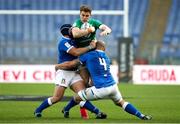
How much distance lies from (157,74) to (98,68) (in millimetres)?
16641

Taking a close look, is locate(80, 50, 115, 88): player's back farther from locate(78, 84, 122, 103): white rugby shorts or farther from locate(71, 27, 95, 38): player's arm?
locate(71, 27, 95, 38): player's arm

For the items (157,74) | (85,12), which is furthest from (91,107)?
(157,74)

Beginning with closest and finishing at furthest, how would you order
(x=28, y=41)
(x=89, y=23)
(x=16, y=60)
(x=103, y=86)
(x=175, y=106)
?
(x=103, y=86) → (x=89, y=23) → (x=175, y=106) → (x=16, y=60) → (x=28, y=41)

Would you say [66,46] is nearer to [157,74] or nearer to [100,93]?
[100,93]

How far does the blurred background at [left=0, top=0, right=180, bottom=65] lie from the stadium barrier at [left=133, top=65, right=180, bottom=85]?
5891 mm

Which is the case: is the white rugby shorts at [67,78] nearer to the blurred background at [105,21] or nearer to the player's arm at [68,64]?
the player's arm at [68,64]

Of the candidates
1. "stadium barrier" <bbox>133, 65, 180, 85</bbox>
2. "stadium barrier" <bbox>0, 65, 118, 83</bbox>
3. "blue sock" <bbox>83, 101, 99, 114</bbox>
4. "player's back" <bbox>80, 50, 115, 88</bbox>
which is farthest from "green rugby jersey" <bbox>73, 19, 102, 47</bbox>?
"stadium barrier" <bbox>133, 65, 180, 85</bbox>

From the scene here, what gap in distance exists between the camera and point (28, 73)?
27.2m

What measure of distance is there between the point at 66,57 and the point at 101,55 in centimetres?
102

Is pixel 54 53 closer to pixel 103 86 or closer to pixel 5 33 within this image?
pixel 5 33

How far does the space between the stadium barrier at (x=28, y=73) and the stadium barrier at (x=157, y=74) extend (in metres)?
1.03

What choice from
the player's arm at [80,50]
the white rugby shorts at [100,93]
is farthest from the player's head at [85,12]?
the white rugby shorts at [100,93]

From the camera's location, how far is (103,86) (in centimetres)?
1084

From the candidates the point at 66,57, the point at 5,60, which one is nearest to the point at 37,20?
the point at 5,60
